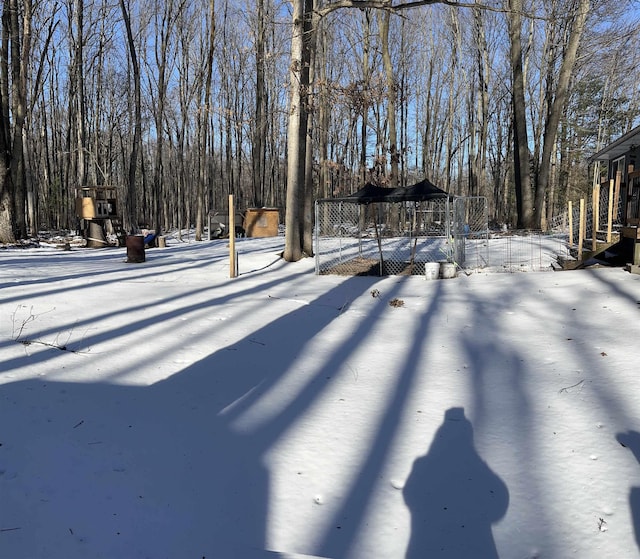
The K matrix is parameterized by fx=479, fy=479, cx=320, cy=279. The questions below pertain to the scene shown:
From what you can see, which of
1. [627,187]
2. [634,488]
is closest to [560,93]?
[627,187]

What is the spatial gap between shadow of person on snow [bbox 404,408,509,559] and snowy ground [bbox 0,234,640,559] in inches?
0.4

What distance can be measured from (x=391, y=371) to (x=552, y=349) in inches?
66.4

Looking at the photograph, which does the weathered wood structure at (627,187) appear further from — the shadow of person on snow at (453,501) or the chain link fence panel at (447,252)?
the shadow of person on snow at (453,501)

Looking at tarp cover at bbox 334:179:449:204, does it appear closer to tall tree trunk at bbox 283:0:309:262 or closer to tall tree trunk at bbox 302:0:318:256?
tall tree trunk at bbox 283:0:309:262

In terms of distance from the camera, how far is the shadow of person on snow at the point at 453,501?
2.21 m

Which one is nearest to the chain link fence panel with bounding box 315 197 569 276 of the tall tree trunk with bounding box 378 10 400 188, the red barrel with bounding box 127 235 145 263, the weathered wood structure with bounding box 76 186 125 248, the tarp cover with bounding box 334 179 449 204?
the tarp cover with bounding box 334 179 449 204

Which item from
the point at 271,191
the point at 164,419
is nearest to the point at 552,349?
the point at 164,419

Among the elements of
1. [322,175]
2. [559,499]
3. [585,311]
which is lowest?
[559,499]

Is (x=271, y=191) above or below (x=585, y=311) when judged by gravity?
above

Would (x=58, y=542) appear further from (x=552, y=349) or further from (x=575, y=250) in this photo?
(x=575, y=250)

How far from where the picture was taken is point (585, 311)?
5.96 meters

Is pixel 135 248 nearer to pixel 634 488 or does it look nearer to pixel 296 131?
pixel 296 131

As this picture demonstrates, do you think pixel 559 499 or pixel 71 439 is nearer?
pixel 559 499

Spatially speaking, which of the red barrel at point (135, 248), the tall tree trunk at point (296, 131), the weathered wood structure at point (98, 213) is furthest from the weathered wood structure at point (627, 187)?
the weathered wood structure at point (98, 213)
